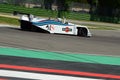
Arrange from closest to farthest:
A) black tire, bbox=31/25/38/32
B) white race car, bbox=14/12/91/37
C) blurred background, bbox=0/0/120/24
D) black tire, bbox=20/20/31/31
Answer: white race car, bbox=14/12/91/37 → black tire, bbox=20/20/31/31 → black tire, bbox=31/25/38/32 → blurred background, bbox=0/0/120/24

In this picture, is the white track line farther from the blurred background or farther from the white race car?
the blurred background

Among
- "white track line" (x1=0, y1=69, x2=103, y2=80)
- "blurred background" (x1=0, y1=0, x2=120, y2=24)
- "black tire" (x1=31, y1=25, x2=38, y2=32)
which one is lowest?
"blurred background" (x1=0, y1=0, x2=120, y2=24)

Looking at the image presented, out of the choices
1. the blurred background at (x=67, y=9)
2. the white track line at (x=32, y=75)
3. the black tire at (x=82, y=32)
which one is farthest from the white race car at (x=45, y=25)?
the blurred background at (x=67, y=9)

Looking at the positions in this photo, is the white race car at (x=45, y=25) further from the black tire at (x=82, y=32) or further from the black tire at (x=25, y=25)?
the black tire at (x=82, y=32)

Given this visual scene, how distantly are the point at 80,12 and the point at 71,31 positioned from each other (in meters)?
27.6

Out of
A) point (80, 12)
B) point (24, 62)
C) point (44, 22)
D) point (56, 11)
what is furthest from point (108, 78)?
point (80, 12)

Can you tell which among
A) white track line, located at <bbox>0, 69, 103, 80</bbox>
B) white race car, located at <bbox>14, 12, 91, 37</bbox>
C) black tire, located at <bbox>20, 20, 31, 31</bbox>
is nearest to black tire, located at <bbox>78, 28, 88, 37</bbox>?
white race car, located at <bbox>14, 12, 91, 37</bbox>

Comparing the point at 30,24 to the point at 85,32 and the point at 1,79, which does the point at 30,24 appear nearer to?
the point at 85,32

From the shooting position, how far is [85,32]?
19.6 meters

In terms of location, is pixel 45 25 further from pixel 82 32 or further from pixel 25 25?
pixel 82 32

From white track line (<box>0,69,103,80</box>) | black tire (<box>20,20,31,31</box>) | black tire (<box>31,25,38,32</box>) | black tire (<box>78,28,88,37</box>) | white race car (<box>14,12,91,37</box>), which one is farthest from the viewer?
black tire (<box>78,28,88,37</box>)

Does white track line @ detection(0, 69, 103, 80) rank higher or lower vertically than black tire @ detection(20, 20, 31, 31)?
higher

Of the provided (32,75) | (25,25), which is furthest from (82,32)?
(32,75)

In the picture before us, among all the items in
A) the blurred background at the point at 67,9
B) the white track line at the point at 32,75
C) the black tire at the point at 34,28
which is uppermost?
the white track line at the point at 32,75
